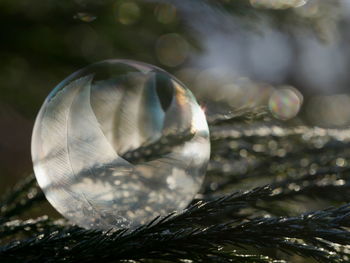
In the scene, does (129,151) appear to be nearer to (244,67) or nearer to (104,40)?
(104,40)

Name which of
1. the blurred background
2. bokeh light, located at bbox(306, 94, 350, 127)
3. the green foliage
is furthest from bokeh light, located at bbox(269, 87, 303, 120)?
the green foliage

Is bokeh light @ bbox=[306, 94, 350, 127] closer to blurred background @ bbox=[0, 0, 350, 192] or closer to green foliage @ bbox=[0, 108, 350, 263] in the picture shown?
blurred background @ bbox=[0, 0, 350, 192]

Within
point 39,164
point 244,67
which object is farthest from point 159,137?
point 244,67

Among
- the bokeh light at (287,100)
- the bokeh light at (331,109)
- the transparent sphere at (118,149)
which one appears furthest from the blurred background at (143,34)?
the bokeh light at (331,109)

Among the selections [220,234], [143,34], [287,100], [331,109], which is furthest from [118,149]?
[331,109]

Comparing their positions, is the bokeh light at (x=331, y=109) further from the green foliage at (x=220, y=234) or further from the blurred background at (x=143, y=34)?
the green foliage at (x=220, y=234)

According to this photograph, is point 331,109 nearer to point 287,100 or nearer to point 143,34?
point 287,100

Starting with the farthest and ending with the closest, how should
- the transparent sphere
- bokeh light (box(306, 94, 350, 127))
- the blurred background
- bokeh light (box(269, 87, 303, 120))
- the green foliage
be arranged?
bokeh light (box(306, 94, 350, 127))
bokeh light (box(269, 87, 303, 120))
the blurred background
the transparent sphere
the green foliage

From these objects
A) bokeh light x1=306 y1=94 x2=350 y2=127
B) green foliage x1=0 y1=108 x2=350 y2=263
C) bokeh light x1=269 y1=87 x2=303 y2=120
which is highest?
green foliage x1=0 y1=108 x2=350 y2=263
